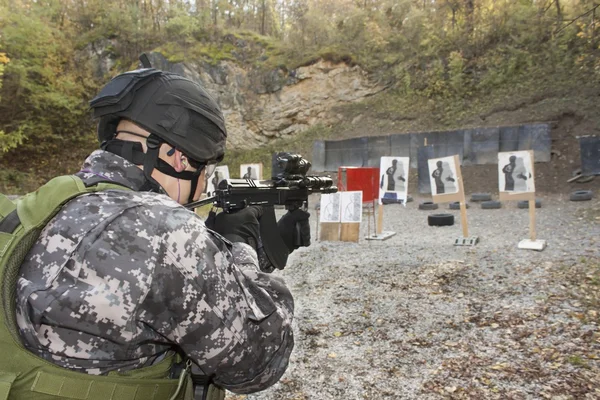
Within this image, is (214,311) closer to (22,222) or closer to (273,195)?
(22,222)

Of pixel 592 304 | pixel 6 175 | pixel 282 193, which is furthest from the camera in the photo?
pixel 6 175

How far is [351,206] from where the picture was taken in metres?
7.95

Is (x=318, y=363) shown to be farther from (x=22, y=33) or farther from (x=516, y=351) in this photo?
(x=22, y=33)

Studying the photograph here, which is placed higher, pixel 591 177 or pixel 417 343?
pixel 591 177

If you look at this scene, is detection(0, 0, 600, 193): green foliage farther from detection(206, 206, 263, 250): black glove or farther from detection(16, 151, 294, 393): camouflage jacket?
detection(16, 151, 294, 393): camouflage jacket

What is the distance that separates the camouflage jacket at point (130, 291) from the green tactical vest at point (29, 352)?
0.02m

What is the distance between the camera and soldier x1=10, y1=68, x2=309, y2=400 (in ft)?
3.22

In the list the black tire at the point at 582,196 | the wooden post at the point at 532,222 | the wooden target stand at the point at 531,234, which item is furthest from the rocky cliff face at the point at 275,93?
the wooden post at the point at 532,222

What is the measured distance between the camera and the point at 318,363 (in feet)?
11.4

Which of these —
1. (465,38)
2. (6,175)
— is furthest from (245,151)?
(465,38)

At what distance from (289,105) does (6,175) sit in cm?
1180

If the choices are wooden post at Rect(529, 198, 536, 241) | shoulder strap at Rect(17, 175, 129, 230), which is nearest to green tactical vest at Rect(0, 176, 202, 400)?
shoulder strap at Rect(17, 175, 129, 230)

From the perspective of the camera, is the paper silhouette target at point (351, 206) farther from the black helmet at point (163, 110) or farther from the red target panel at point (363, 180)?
the black helmet at point (163, 110)

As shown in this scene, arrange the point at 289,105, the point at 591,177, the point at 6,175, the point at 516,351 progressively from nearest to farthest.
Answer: the point at 516,351
the point at 591,177
the point at 6,175
the point at 289,105
